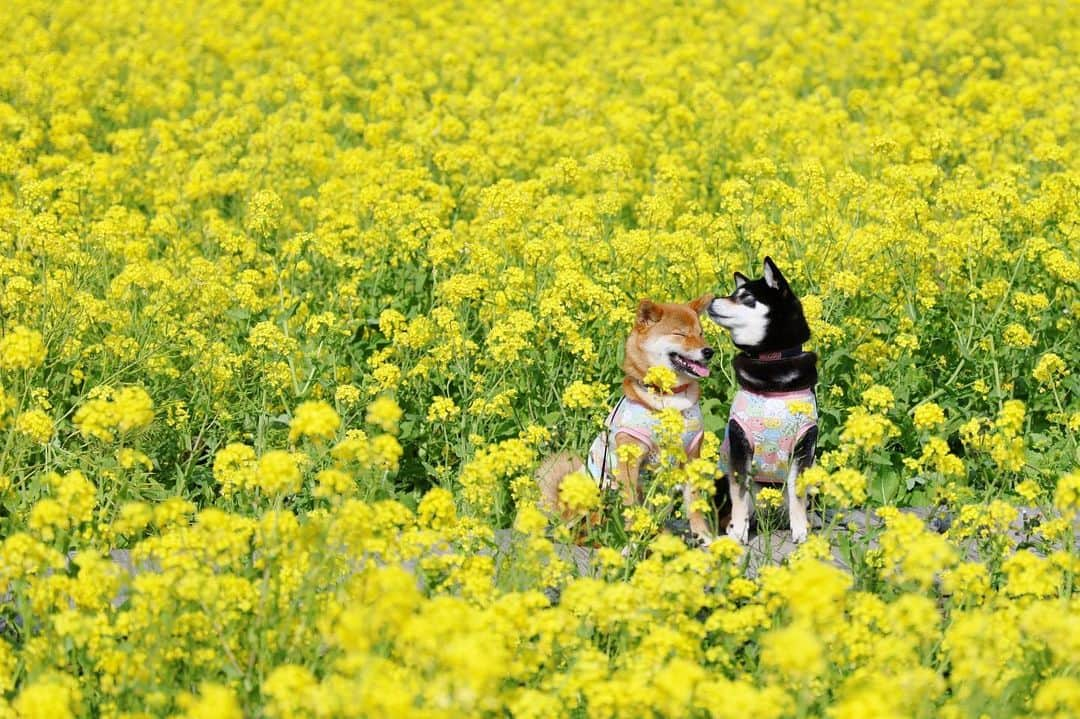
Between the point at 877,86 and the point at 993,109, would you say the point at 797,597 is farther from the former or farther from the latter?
the point at 877,86

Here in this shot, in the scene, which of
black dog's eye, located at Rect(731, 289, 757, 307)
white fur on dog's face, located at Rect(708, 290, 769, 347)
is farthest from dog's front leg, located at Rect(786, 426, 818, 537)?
black dog's eye, located at Rect(731, 289, 757, 307)

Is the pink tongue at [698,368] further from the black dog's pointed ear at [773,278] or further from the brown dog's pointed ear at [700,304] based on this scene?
the black dog's pointed ear at [773,278]

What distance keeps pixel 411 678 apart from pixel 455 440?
9.51 feet

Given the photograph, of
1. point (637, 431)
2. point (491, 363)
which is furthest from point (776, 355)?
point (491, 363)

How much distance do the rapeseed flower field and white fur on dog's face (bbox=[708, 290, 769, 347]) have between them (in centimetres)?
50

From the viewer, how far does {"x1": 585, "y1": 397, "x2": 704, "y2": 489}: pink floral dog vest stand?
18.1 feet

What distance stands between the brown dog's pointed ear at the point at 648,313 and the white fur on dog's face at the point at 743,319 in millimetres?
193

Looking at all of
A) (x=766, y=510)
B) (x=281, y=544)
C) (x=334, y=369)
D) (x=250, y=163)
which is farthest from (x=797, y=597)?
(x=250, y=163)

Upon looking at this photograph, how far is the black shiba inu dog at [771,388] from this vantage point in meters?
5.50

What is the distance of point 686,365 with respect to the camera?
18.2ft

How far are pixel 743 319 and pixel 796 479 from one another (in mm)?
584

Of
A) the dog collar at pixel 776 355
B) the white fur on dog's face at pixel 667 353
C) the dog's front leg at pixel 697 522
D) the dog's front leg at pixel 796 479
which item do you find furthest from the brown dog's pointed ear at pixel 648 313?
the dog's front leg at pixel 796 479

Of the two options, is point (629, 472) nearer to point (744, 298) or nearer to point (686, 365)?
point (686, 365)

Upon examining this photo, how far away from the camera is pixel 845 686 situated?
160 inches
